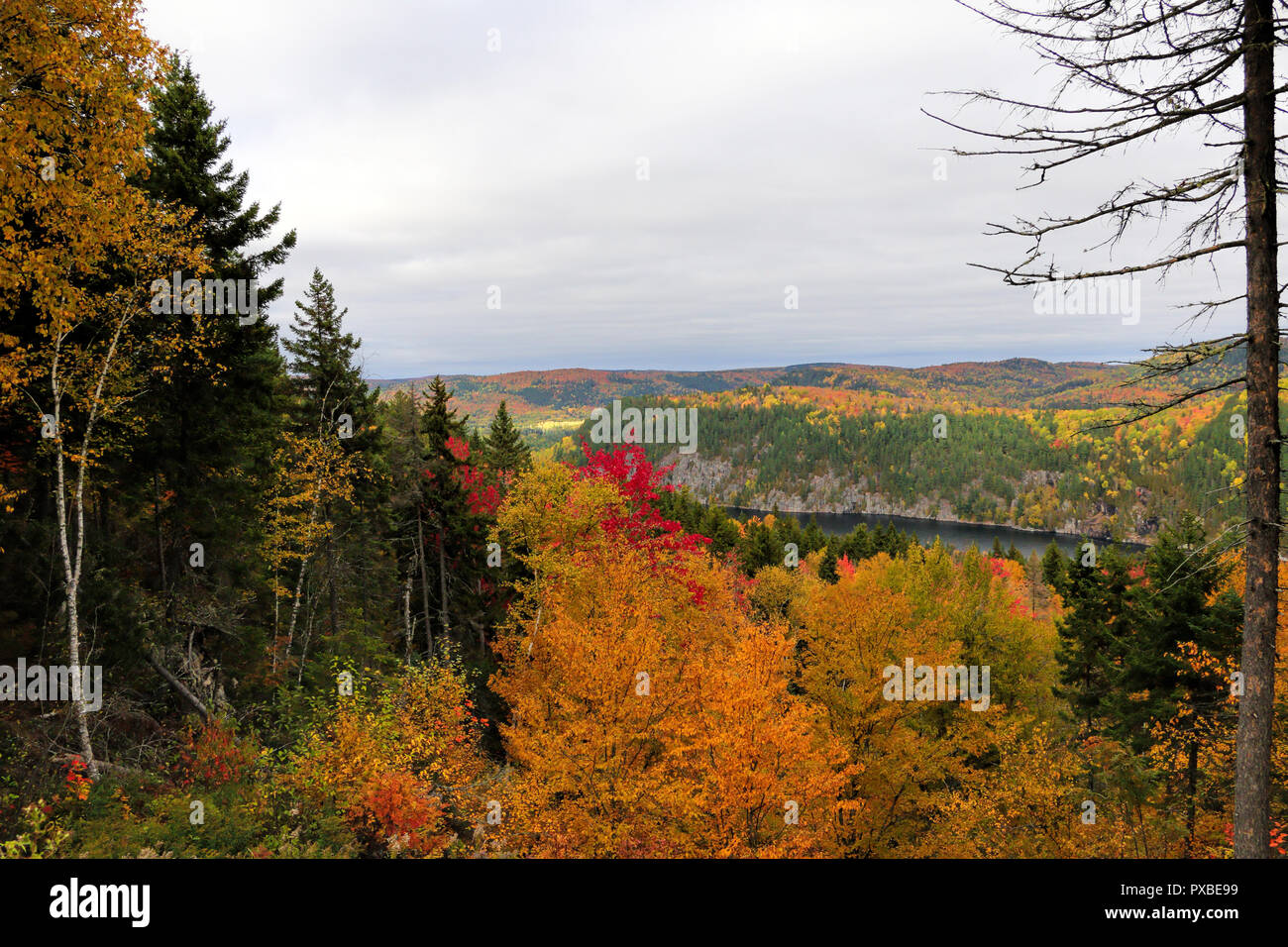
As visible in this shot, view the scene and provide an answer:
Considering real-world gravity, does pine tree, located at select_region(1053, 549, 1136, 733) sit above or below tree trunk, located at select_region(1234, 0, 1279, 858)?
below

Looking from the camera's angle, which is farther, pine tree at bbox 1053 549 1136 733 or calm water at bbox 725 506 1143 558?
calm water at bbox 725 506 1143 558

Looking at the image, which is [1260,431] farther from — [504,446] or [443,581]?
[504,446]

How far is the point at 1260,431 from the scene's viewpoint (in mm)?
6617

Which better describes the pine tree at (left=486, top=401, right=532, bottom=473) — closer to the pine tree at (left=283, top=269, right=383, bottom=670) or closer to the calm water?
the pine tree at (left=283, top=269, right=383, bottom=670)

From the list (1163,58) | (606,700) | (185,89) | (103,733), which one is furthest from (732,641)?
(185,89)

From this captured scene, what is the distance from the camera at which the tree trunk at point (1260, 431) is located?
Result: 650cm

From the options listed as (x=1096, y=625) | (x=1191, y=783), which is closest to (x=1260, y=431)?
(x=1191, y=783)

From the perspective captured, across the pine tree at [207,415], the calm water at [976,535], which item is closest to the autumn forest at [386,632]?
the pine tree at [207,415]

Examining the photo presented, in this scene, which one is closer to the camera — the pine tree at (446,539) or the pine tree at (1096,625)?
the pine tree at (446,539)

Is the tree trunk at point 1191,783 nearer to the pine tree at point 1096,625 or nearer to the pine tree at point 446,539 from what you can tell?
the pine tree at point 1096,625

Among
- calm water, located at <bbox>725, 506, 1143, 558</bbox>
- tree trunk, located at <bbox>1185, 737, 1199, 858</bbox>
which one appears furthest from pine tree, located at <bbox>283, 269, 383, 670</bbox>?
calm water, located at <bbox>725, 506, 1143, 558</bbox>

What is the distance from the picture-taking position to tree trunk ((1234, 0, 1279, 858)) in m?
6.50

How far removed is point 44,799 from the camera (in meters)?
9.59

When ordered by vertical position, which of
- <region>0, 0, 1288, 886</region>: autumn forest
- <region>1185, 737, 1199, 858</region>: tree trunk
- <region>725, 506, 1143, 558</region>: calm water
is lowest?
<region>725, 506, 1143, 558</region>: calm water
